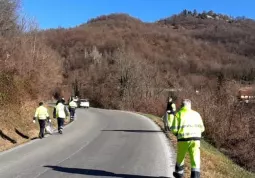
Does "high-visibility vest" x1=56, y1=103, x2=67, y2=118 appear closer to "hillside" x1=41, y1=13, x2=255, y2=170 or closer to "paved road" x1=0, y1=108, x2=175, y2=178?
"paved road" x1=0, y1=108, x2=175, y2=178

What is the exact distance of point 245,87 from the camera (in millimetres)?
31766

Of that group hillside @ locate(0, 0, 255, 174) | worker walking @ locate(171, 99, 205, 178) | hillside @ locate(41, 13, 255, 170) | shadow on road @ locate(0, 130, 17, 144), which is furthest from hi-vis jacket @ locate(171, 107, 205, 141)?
hillside @ locate(41, 13, 255, 170)

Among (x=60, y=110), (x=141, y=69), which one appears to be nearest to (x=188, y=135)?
Result: (x=60, y=110)

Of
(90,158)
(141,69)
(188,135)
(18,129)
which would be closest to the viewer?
(188,135)

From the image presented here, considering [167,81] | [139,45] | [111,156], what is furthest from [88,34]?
[111,156]

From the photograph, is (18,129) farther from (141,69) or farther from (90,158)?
(141,69)

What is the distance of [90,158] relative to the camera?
13.4m

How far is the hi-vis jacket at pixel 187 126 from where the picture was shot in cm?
902

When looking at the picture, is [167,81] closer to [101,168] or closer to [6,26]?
[6,26]

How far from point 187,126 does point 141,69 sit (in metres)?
69.6

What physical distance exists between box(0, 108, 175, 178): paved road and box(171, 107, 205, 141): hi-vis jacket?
1.68 metres

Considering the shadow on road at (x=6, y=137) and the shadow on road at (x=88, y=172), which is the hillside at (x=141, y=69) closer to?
the shadow on road at (x=6, y=137)

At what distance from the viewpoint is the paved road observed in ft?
35.3

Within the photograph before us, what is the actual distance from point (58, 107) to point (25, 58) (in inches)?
327
